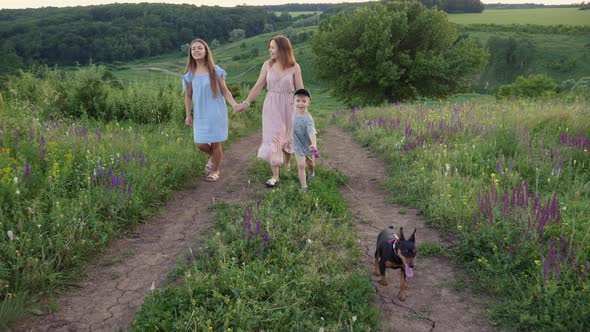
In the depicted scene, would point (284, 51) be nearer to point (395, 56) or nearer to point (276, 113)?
point (276, 113)

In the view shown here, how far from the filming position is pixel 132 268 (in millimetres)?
4418

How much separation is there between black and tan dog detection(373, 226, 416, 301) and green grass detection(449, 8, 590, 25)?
346 ft

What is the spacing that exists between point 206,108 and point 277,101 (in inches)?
52.6

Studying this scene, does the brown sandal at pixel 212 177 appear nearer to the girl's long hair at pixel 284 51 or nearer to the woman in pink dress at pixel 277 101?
the woman in pink dress at pixel 277 101

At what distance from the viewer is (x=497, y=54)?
81875 millimetres

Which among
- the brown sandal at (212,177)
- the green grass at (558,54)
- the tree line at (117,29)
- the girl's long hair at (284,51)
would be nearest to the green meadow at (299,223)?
the brown sandal at (212,177)

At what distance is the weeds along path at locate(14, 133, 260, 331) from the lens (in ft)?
11.6

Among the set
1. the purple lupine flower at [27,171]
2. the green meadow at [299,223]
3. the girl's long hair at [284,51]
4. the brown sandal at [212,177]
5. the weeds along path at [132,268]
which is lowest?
the weeds along path at [132,268]

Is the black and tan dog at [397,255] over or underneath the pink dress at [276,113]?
underneath

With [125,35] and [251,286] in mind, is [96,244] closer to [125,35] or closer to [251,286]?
[251,286]

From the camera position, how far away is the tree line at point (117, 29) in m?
87.5

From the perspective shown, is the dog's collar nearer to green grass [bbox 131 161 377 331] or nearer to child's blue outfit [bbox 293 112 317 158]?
green grass [bbox 131 161 377 331]

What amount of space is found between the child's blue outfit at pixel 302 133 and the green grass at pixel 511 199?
1734 mm

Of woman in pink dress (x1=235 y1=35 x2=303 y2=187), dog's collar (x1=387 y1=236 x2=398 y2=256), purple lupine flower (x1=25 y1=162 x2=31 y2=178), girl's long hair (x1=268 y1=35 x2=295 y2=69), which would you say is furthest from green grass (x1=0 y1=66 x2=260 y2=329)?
dog's collar (x1=387 y1=236 x2=398 y2=256)
